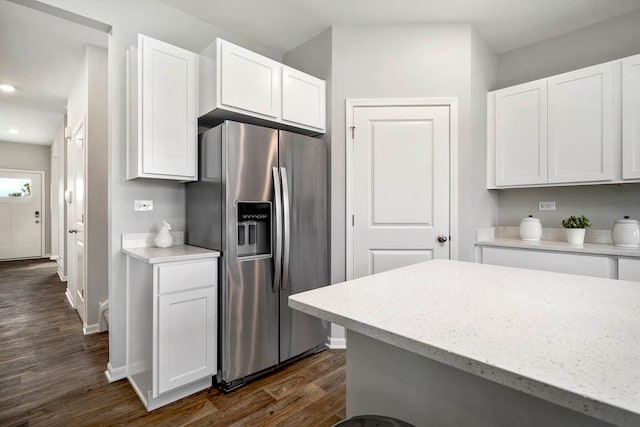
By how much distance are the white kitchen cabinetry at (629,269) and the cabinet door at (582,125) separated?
658 millimetres

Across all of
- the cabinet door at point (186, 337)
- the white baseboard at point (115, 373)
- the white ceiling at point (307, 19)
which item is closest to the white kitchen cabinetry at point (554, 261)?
the white ceiling at point (307, 19)

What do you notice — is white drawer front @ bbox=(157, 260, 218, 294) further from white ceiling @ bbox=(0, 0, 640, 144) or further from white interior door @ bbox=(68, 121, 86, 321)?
white ceiling @ bbox=(0, 0, 640, 144)

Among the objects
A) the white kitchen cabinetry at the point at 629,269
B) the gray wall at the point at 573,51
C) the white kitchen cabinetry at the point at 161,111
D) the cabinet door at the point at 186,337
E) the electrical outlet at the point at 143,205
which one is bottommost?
the cabinet door at the point at 186,337

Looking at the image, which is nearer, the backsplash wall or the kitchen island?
the kitchen island

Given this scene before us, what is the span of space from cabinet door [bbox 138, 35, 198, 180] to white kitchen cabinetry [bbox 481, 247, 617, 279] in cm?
261

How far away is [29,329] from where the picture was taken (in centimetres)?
314

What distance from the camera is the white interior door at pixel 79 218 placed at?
10.6 ft

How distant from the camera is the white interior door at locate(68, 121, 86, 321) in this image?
3234 mm

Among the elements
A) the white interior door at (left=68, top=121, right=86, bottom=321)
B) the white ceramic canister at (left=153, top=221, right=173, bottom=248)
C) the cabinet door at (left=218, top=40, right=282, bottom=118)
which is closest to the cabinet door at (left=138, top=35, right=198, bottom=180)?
the cabinet door at (left=218, top=40, right=282, bottom=118)

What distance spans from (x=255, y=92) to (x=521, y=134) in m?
2.38

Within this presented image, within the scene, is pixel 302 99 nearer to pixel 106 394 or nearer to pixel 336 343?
pixel 336 343

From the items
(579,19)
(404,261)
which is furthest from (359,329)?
(579,19)

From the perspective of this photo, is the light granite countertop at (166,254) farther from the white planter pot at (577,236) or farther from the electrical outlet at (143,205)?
the white planter pot at (577,236)

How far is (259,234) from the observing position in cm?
235
